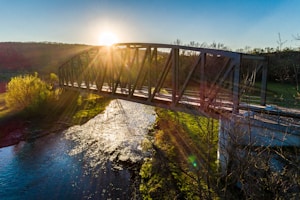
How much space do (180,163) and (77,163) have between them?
7094mm

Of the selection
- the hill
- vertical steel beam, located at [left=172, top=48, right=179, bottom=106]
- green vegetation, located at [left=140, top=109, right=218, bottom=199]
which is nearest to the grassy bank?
green vegetation, located at [left=140, top=109, right=218, bottom=199]

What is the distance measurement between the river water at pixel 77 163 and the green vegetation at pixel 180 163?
1213 millimetres

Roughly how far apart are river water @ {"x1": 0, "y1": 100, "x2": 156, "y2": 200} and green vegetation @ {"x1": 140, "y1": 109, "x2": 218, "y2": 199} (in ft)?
3.98

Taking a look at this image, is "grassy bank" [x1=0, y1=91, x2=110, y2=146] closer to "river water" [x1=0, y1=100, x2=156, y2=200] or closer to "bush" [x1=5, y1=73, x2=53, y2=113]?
"bush" [x1=5, y1=73, x2=53, y2=113]

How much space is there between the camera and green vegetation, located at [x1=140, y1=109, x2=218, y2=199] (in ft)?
37.1

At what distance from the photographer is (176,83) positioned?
1588 centimetres

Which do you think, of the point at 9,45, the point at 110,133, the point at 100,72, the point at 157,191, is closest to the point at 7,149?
the point at 110,133

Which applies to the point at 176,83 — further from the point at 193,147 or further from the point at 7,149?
the point at 7,149

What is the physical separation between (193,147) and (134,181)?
17.5 feet

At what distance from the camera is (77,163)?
1644cm

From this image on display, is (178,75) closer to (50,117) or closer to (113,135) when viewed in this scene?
(113,135)

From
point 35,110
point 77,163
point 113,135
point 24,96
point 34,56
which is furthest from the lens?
point 34,56

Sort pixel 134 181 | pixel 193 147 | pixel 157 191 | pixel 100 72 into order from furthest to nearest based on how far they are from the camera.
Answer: pixel 100 72, pixel 193 147, pixel 134 181, pixel 157 191

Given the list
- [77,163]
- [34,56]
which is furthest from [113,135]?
[34,56]
